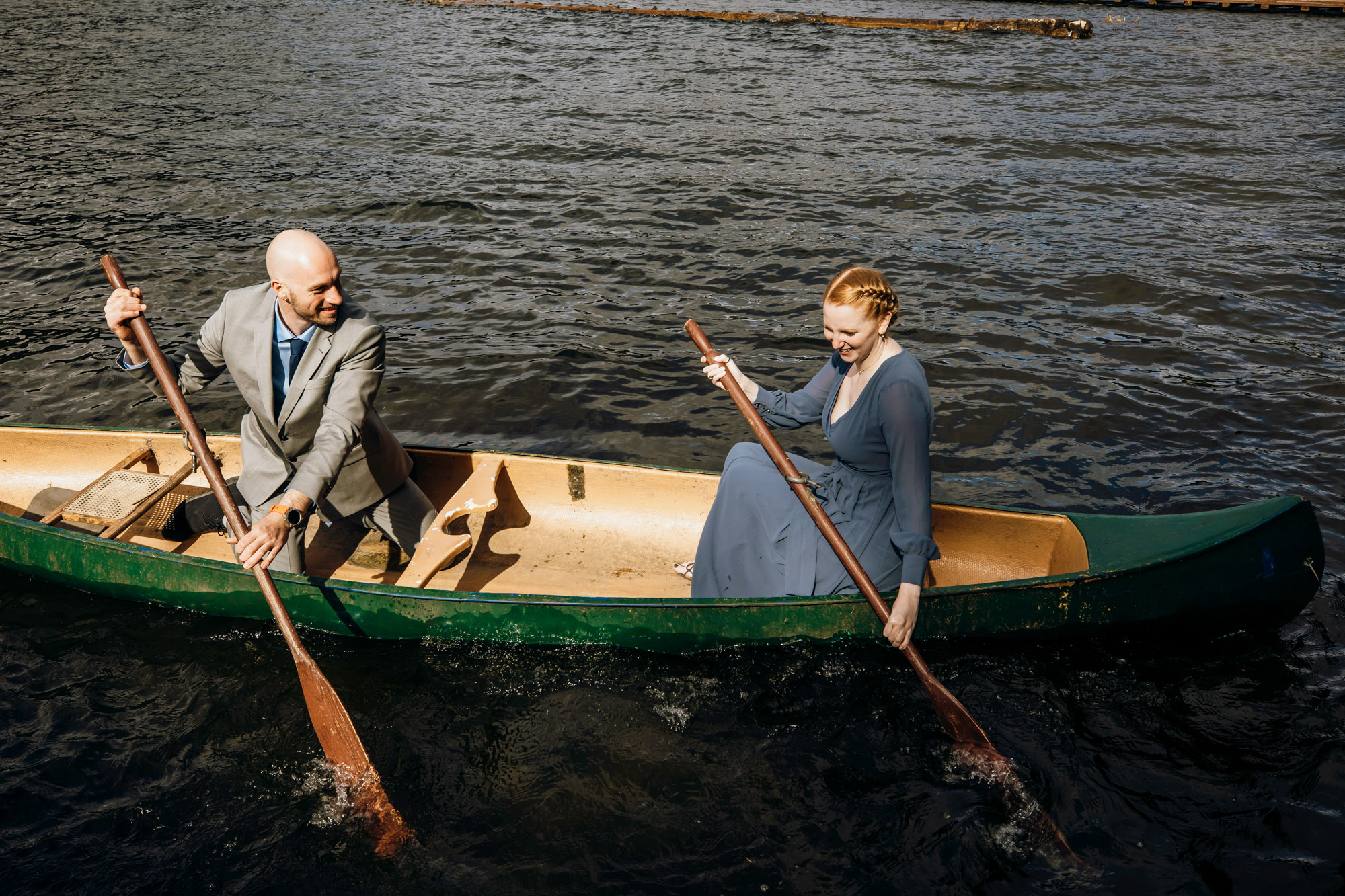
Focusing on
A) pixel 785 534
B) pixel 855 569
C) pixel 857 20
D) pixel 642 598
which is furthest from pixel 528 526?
pixel 857 20

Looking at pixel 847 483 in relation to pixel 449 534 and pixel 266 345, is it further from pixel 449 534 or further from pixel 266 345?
pixel 266 345

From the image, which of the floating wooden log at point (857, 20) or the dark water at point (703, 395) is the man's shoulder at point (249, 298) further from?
the floating wooden log at point (857, 20)

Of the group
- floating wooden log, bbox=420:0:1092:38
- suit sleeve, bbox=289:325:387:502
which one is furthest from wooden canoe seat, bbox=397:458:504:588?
floating wooden log, bbox=420:0:1092:38

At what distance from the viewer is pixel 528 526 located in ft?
20.7

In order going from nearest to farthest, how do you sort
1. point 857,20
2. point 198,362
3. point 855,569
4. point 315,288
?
point 315,288 < point 855,569 < point 198,362 < point 857,20

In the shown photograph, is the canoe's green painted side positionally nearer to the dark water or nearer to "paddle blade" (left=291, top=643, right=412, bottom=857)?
the dark water

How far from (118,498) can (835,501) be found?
481 cm

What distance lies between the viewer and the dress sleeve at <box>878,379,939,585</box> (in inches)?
155

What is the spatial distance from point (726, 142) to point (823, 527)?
43.1ft

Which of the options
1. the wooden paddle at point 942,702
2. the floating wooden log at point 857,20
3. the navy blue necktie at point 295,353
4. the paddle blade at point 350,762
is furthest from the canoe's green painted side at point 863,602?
the floating wooden log at point 857,20

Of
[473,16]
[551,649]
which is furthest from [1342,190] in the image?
[473,16]

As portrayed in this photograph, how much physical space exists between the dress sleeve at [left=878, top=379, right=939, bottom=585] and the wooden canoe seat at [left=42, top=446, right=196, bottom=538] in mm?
4610

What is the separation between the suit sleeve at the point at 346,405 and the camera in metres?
4.42

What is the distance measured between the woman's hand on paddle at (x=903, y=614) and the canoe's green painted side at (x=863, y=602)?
0.42m
